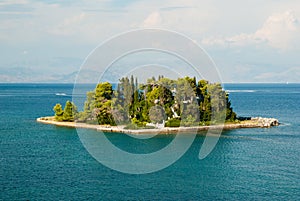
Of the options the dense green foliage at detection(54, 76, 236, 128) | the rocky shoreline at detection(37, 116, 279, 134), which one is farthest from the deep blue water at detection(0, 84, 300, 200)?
the dense green foliage at detection(54, 76, 236, 128)

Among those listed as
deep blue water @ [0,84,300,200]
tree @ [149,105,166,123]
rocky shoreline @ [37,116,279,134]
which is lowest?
deep blue water @ [0,84,300,200]

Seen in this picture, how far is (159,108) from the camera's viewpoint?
67125 millimetres

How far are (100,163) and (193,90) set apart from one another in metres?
30.6

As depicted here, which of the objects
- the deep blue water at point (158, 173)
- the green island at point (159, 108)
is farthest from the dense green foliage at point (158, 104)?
the deep blue water at point (158, 173)

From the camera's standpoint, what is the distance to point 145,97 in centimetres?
6975

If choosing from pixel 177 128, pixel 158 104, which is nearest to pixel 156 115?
pixel 158 104

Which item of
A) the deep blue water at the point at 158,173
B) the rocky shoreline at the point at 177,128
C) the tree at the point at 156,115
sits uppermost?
the tree at the point at 156,115

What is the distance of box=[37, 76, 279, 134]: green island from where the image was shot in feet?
217

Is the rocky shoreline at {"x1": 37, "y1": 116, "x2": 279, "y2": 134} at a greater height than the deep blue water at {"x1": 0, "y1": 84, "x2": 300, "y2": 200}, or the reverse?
the rocky shoreline at {"x1": 37, "y1": 116, "x2": 279, "y2": 134}

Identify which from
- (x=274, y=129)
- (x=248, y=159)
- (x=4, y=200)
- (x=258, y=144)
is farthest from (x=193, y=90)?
(x=4, y=200)

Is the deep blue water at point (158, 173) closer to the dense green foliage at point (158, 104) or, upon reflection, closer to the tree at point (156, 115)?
the tree at point (156, 115)

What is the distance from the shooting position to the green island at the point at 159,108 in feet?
217

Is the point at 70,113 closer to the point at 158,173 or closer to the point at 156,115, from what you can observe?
the point at 156,115

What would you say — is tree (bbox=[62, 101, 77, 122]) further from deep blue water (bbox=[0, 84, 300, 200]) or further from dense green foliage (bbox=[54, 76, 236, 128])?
deep blue water (bbox=[0, 84, 300, 200])
